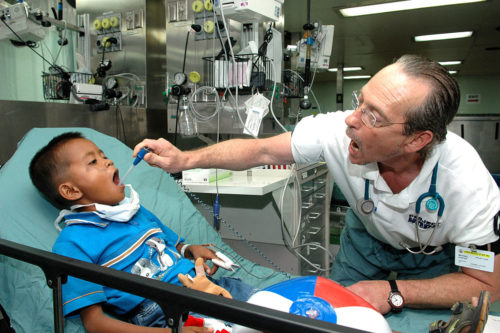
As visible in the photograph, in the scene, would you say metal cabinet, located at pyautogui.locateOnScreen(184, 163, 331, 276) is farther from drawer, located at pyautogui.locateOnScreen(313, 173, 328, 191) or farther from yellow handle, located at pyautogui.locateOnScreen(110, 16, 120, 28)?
yellow handle, located at pyautogui.locateOnScreen(110, 16, 120, 28)

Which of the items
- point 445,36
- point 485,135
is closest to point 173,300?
point 485,135

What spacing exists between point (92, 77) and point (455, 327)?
8.89 ft

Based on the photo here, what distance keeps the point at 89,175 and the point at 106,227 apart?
20 centimetres

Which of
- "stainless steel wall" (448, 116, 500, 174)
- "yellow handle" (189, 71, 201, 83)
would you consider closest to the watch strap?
"yellow handle" (189, 71, 201, 83)

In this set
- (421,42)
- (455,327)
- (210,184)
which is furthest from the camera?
(421,42)

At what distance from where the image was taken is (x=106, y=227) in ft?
4.22

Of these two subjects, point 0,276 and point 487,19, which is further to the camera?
point 487,19

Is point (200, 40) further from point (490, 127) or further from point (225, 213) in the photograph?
point (490, 127)

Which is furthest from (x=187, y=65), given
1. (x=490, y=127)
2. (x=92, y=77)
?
(x=490, y=127)

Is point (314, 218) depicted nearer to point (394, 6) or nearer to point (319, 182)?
point (319, 182)

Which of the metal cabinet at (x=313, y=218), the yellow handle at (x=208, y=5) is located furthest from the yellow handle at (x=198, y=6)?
the metal cabinet at (x=313, y=218)

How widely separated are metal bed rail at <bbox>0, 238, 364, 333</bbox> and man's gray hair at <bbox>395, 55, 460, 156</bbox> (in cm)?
76

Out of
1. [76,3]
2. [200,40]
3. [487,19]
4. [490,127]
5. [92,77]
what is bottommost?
[490,127]

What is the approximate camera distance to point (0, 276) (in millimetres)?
1202
